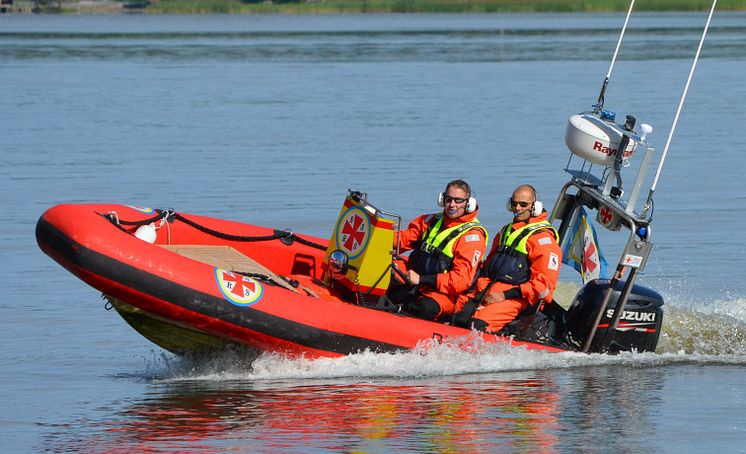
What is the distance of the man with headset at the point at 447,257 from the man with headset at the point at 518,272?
0.41ft

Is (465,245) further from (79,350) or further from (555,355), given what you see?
(79,350)

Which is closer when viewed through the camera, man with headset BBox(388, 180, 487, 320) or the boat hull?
the boat hull

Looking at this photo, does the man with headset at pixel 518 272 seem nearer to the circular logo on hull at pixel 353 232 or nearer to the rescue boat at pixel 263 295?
the rescue boat at pixel 263 295

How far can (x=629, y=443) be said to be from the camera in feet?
22.4

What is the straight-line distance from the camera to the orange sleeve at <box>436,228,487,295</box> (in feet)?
27.0

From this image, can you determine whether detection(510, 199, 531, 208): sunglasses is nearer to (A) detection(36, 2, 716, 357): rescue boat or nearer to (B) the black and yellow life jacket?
(B) the black and yellow life jacket

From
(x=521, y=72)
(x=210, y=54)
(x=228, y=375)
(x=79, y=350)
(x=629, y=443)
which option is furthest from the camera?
(x=210, y=54)

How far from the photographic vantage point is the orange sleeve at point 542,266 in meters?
8.20

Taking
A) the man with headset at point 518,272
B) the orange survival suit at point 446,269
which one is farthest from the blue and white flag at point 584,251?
the orange survival suit at point 446,269

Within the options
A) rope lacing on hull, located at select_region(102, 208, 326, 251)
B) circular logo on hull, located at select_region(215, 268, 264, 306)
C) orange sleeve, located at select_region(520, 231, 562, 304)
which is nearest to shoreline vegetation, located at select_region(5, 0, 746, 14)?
rope lacing on hull, located at select_region(102, 208, 326, 251)

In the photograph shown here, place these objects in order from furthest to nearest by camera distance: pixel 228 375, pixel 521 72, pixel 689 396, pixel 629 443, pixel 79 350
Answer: pixel 521 72
pixel 79 350
pixel 228 375
pixel 689 396
pixel 629 443

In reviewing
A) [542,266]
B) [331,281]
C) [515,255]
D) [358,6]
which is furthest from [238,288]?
[358,6]

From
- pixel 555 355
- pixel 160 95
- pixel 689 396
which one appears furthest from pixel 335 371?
pixel 160 95

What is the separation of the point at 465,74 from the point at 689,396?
2478 cm
